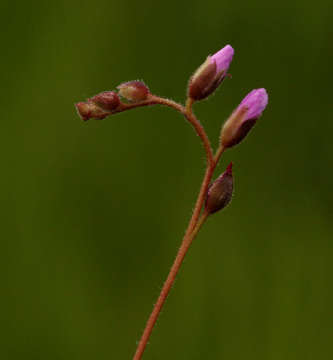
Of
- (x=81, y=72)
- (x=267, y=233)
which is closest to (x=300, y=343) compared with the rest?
(x=267, y=233)

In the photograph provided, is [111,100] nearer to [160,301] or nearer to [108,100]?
[108,100]

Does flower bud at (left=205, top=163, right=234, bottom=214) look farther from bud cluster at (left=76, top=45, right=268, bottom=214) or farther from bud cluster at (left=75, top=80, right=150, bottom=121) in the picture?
bud cluster at (left=75, top=80, right=150, bottom=121)

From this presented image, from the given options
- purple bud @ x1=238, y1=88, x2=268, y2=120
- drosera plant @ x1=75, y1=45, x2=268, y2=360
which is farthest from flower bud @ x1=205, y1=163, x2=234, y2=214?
purple bud @ x1=238, y1=88, x2=268, y2=120

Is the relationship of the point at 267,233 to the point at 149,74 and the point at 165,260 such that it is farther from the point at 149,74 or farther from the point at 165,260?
the point at 149,74

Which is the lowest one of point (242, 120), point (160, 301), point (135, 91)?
point (160, 301)

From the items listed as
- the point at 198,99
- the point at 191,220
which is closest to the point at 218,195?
the point at 191,220

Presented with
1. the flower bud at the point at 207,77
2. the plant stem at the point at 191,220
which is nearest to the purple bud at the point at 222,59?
the flower bud at the point at 207,77
